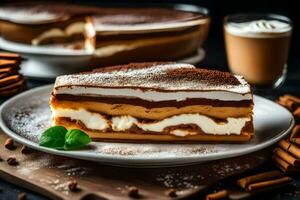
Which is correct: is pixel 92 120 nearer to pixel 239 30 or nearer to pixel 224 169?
pixel 224 169

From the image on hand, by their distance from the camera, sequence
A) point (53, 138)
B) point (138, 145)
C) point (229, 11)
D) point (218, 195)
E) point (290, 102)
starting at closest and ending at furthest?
point (218, 195)
point (53, 138)
point (138, 145)
point (290, 102)
point (229, 11)

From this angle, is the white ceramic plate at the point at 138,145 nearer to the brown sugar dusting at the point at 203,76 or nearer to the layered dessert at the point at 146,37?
the brown sugar dusting at the point at 203,76

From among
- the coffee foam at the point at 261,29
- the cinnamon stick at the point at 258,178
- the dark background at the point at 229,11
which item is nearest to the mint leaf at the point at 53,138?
the cinnamon stick at the point at 258,178

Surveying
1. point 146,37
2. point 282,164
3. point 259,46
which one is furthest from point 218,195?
point 146,37

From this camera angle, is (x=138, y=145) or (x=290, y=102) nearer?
(x=138, y=145)

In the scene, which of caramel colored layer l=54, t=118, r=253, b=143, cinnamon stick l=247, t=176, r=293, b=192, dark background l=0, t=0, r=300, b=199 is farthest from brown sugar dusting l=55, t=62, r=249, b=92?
dark background l=0, t=0, r=300, b=199

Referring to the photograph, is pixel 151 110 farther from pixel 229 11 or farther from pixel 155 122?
pixel 229 11
